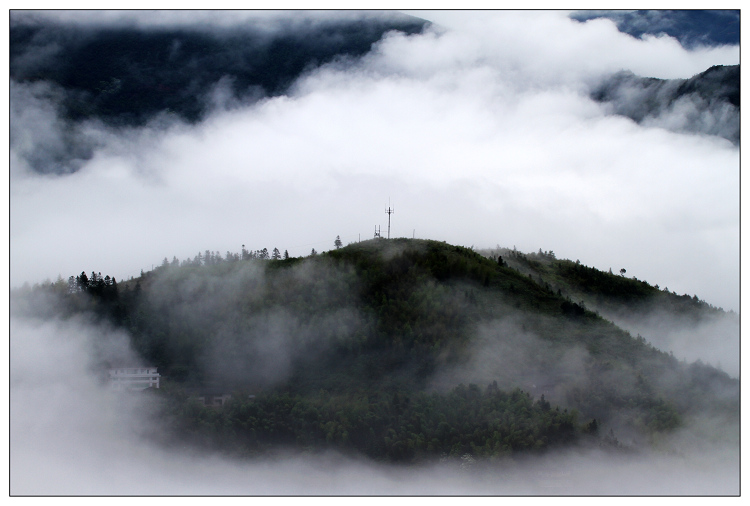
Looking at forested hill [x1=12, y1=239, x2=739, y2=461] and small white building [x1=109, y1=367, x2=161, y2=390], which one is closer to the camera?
forested hill [x1=12, y1=239, x2=739, y2=461]

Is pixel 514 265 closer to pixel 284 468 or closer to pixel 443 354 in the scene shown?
pixel 443 354

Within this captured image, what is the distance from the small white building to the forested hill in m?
1.86

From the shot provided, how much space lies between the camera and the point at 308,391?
103 metres

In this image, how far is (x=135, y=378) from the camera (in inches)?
4220

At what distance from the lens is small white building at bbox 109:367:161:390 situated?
10656 centimetres

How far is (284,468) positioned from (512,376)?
32132mm

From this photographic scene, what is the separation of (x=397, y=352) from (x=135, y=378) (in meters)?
37.4

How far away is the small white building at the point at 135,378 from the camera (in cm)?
10656

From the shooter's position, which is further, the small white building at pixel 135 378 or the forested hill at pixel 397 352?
the small white building at pixel 135 378

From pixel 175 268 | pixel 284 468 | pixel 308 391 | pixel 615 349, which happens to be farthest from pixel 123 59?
pixel 615 349

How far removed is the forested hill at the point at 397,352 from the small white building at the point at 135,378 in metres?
A: 1.86

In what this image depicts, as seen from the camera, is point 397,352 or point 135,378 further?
point 135,378

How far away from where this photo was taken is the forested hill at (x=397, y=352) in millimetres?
93875

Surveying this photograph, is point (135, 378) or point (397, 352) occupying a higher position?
point (397, 352)
